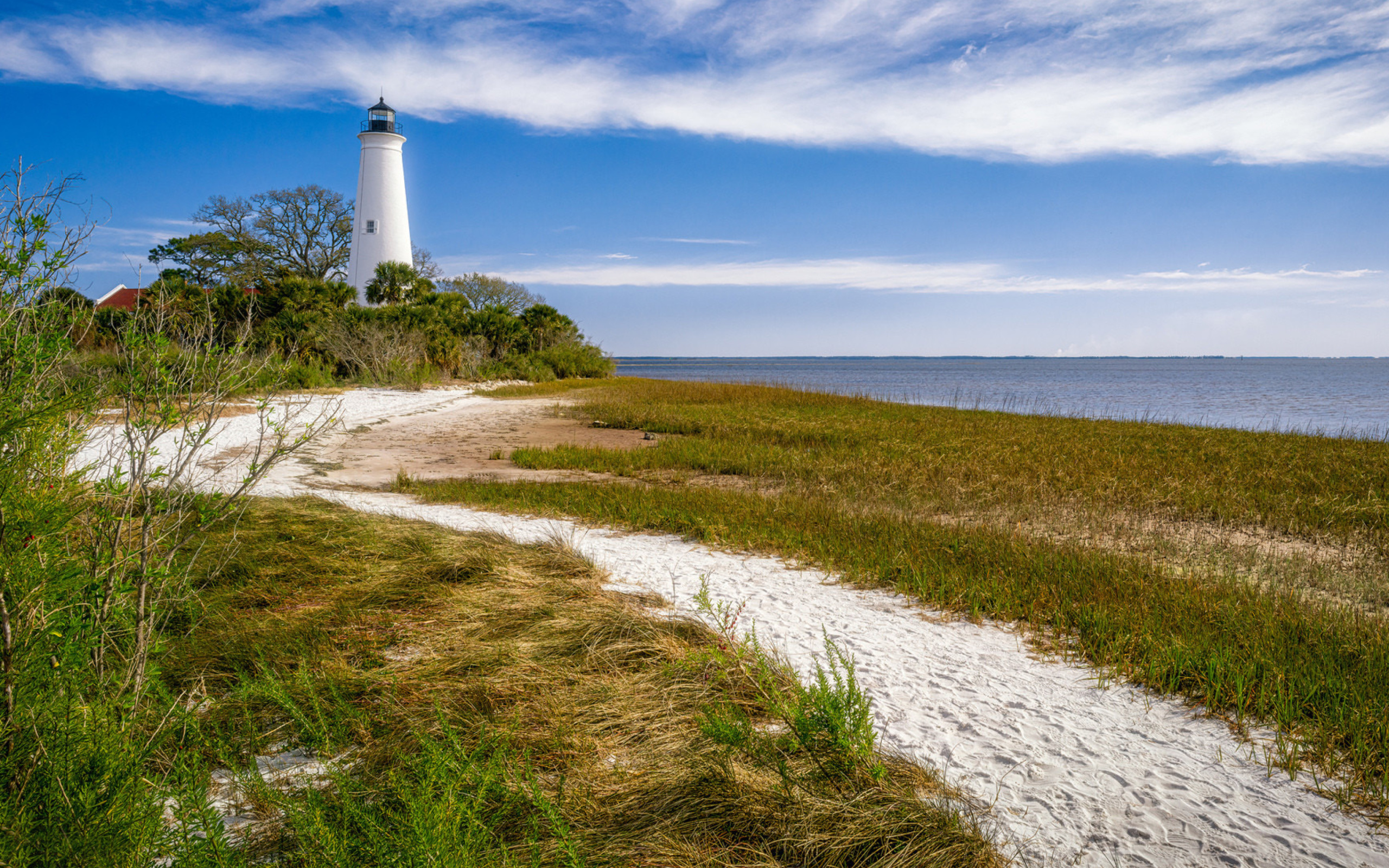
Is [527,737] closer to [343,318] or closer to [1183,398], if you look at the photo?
[343,318]

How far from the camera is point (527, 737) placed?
3.00m

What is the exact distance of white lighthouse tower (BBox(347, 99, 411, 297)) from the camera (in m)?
38.8

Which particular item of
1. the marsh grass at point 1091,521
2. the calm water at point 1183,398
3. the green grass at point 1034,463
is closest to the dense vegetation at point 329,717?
the marsh grass at point 1091,521

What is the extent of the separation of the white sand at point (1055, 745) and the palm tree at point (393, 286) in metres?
32.2

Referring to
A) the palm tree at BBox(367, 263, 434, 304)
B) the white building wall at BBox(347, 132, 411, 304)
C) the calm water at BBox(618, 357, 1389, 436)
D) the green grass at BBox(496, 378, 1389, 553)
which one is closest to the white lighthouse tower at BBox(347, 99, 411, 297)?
the white building wall at BBox(347, 132, 411, 304)

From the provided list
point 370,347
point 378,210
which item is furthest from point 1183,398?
point 378,210

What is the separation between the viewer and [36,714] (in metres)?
2.19

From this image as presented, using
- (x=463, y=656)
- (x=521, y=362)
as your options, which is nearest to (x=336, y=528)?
(x=463, y=656)

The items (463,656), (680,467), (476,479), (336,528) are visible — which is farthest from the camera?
(680,467)

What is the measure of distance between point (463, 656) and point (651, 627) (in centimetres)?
104

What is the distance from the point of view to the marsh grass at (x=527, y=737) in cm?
236

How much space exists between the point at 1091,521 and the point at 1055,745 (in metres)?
5.39

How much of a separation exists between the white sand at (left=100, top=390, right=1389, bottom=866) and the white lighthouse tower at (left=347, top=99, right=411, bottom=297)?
127 ft

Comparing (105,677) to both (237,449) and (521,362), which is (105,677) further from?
(521,362)
